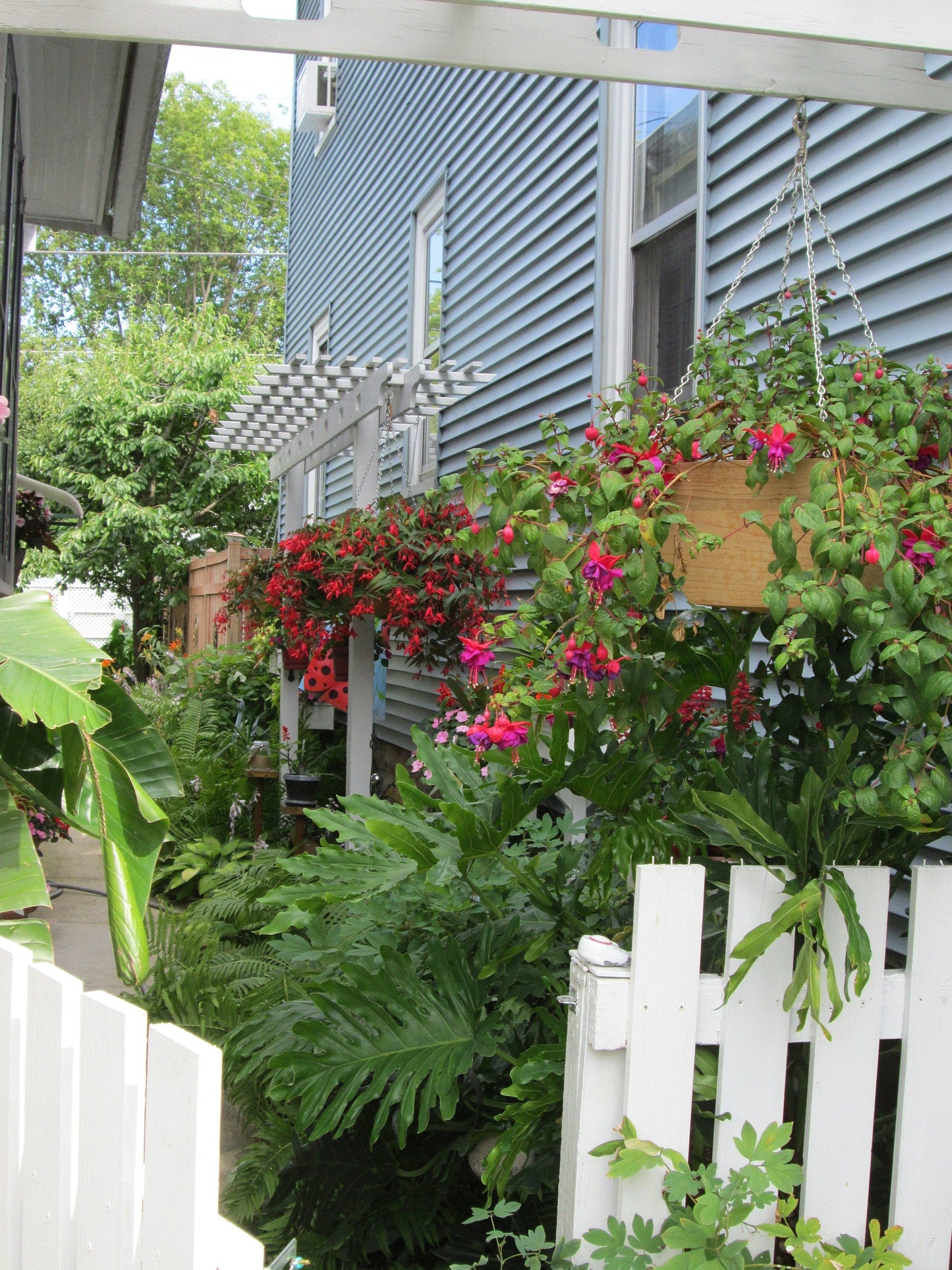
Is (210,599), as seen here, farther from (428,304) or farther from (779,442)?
(779,442)

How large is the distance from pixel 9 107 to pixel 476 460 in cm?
371

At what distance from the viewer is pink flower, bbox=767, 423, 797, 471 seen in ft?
5.84

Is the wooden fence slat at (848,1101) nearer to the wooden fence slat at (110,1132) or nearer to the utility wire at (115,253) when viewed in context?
the wooden fence slat at (110,1132)

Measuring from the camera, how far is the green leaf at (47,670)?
2016 millimetres

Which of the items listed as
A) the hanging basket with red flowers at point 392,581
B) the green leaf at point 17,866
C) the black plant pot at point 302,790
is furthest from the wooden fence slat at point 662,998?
the black plant pot at point 302,790

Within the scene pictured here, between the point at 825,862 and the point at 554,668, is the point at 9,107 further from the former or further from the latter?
the point at 825,862

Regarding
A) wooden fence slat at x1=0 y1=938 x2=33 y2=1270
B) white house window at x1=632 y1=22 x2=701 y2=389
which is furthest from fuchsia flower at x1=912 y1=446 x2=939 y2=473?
white house window at x1=632 y1=22 x2=701 y2=389

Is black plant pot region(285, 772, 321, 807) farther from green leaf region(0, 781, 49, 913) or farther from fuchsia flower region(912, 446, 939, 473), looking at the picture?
fuchsia flower region(912, 446, 939, 473)

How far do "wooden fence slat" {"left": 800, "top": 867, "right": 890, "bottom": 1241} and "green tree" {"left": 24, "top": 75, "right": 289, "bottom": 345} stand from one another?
99.8 feet

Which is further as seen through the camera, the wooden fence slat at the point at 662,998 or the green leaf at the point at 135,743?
the green leaf at the point at 135,743

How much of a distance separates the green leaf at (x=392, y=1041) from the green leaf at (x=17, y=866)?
22.3 inches

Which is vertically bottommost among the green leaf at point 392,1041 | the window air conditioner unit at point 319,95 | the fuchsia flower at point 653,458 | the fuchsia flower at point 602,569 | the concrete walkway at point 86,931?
the concrete walkway at point 86,931

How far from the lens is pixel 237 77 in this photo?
30953mm

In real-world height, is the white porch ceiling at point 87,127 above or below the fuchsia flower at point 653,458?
above
